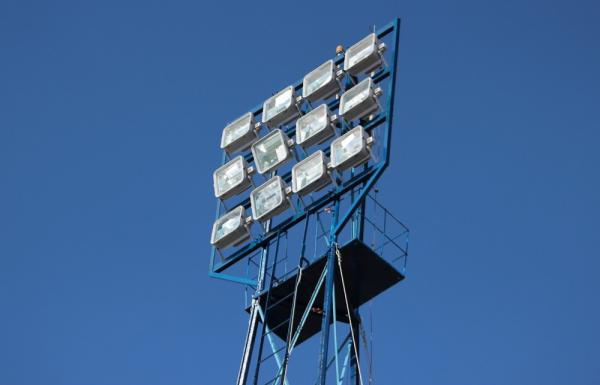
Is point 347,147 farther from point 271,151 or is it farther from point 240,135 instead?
point 240,135

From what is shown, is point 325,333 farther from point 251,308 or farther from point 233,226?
point 233,226

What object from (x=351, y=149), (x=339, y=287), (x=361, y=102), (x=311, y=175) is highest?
(x=361, y=102)

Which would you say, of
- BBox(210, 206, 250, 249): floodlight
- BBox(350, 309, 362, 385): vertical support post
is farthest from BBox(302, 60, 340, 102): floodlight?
BBox(350, 309, 362, 385): vertical support post

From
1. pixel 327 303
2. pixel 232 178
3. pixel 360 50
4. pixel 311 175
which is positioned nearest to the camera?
pixel 327 303

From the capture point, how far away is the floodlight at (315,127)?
43.8 meters

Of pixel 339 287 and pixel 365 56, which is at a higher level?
pixel 365 56

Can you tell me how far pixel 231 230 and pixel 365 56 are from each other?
22.9 ft

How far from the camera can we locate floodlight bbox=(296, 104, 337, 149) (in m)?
43.8

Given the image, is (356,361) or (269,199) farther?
(269,199)

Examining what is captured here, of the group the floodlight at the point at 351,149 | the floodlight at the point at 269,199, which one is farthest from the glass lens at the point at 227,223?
the floodlight at the point at 351,149

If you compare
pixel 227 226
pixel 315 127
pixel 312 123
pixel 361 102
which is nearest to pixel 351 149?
pixel 361 102

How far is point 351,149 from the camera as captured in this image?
41.7 metres

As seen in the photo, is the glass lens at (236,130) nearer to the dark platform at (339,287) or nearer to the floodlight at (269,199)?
the floodlight at (269,199)

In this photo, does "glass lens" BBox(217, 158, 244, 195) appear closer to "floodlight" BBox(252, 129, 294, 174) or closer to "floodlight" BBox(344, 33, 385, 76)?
"floodlight" BBox(252, 129, 294, 174)
